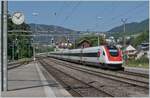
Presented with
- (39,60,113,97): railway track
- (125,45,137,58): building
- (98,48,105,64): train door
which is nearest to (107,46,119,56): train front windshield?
(98,48,105,64): train door

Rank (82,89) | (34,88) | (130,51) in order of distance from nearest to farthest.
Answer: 1. (34,88)
2. (82,89)
3. (130,51)

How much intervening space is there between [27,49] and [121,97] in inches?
4777

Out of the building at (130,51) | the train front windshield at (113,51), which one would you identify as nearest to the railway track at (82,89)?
the train front windshield at (113,51)

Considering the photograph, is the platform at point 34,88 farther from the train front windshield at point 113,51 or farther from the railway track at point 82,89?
the train front windshield at point 113,51

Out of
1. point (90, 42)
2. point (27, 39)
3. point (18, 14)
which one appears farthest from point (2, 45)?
point (90, 42)

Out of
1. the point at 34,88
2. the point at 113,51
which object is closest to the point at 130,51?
the point at 113,51

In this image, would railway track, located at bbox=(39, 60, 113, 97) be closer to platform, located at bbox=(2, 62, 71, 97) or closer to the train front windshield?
platform, located at bbox=(2, 62, 71, 97)

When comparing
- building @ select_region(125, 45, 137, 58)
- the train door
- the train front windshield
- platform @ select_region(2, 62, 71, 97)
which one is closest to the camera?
platform @ select_region(2, 62, 71, 97)

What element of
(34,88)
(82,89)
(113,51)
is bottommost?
(82,89)

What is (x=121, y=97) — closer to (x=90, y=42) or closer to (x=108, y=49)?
(x=108, y=49)

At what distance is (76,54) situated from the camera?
7419 centimetres

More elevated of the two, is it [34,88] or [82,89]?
[34,88]

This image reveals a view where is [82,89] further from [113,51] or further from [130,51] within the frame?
[130,51]

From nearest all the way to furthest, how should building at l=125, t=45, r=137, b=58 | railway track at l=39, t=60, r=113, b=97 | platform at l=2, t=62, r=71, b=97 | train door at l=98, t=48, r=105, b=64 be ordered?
platform at l=2, t=62, r=71, b=97 → railway track at l=39, t=60, r=113, b=97 → train door at l=98, t=48, r=105, b=64 → building at l=125, t=45, r=137, b=58
